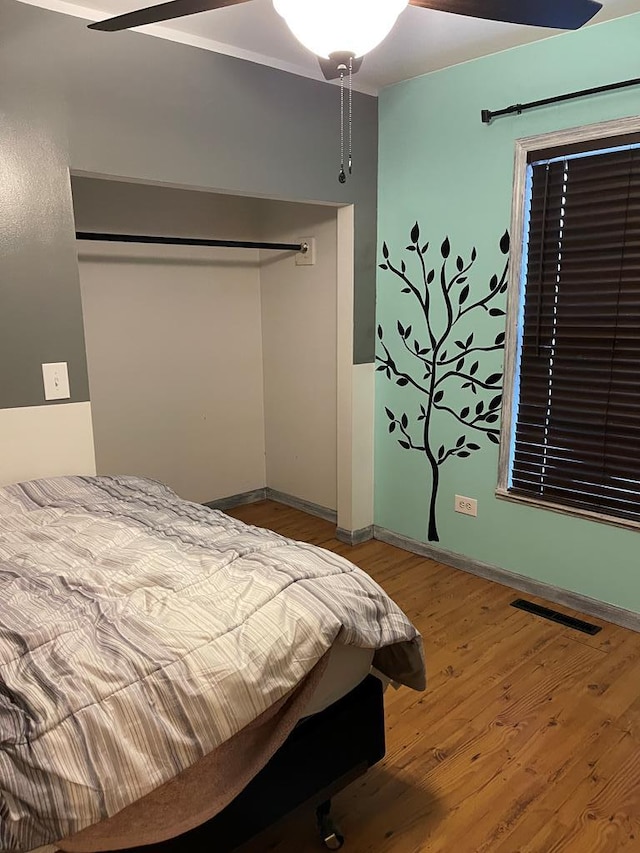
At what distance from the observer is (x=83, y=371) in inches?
92.3

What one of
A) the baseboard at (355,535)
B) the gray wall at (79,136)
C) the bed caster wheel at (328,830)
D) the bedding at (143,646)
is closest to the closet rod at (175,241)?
the gray wall at (79,136)

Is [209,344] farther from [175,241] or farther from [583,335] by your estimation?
[583,335]

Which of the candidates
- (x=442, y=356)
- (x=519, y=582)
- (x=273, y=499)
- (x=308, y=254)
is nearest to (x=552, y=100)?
(x=442, y=356)


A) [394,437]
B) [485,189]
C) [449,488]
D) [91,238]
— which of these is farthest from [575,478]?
[91,238]

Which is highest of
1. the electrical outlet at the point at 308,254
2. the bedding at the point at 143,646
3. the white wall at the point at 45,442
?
the electrical outlet at the point at 308,254

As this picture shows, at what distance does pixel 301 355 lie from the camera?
153 inches

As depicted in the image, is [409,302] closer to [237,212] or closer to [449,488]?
[449,488]

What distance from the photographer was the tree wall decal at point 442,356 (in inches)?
116

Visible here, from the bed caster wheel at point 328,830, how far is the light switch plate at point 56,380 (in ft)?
5.40

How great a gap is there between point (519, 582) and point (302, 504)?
1.60m

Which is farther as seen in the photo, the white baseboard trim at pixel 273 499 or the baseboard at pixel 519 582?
the white baseboard trim at pixel 273 499

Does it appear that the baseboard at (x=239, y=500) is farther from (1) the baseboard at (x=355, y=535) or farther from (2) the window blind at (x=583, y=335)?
(2) the window blind at (x=583, y=335)

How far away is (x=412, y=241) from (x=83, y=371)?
1787 millimetres

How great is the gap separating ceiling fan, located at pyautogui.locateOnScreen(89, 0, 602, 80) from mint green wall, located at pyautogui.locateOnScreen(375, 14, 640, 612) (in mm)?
1057
